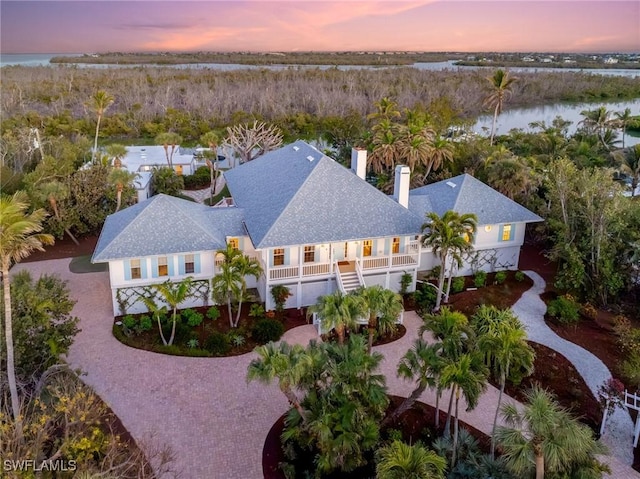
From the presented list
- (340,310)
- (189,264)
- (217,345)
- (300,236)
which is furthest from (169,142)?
(340,310)

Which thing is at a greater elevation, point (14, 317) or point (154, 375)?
point (14, 317)

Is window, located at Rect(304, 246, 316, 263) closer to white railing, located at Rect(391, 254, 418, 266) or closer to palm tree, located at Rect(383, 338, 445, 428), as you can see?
white railing, located at Rect(391, 254, 418, 266)

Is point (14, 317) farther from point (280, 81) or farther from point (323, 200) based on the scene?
point (280, 81)

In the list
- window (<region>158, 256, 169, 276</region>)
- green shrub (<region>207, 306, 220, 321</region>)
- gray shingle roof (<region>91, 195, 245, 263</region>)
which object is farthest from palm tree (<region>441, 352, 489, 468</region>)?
window (<region>158, 256, 169, 276</region>)

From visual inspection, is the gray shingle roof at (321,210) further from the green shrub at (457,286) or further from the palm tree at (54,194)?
the palm tree at (54,194)

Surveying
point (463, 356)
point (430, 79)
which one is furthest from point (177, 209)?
point (430, 79)
